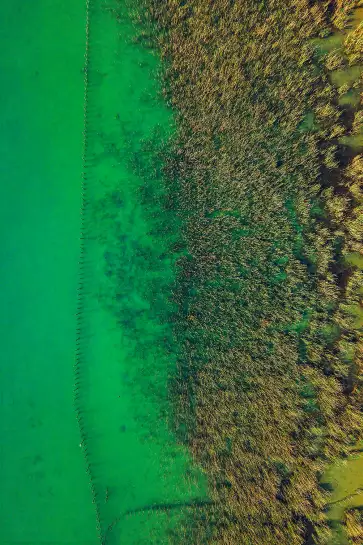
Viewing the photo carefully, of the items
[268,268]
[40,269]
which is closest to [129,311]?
[40,269]

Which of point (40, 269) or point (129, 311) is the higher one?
point (40, 269)

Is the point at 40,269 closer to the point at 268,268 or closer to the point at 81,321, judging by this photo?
the point at 81,321

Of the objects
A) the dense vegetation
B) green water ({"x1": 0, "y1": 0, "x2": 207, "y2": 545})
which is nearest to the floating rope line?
green water ({"x1": 0, "y1": 0, "x2": 207, "y2": 545})

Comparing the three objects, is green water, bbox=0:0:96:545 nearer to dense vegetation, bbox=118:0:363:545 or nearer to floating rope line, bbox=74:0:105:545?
floating rope line, bbox=74:0:105:545

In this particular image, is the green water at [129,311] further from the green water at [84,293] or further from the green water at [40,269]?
the green water at [40,269]

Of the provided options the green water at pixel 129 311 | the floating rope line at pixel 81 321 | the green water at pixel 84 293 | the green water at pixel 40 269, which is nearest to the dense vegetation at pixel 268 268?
the green water at pixel 129 311

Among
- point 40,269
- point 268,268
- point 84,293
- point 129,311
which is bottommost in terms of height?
point 129,311
